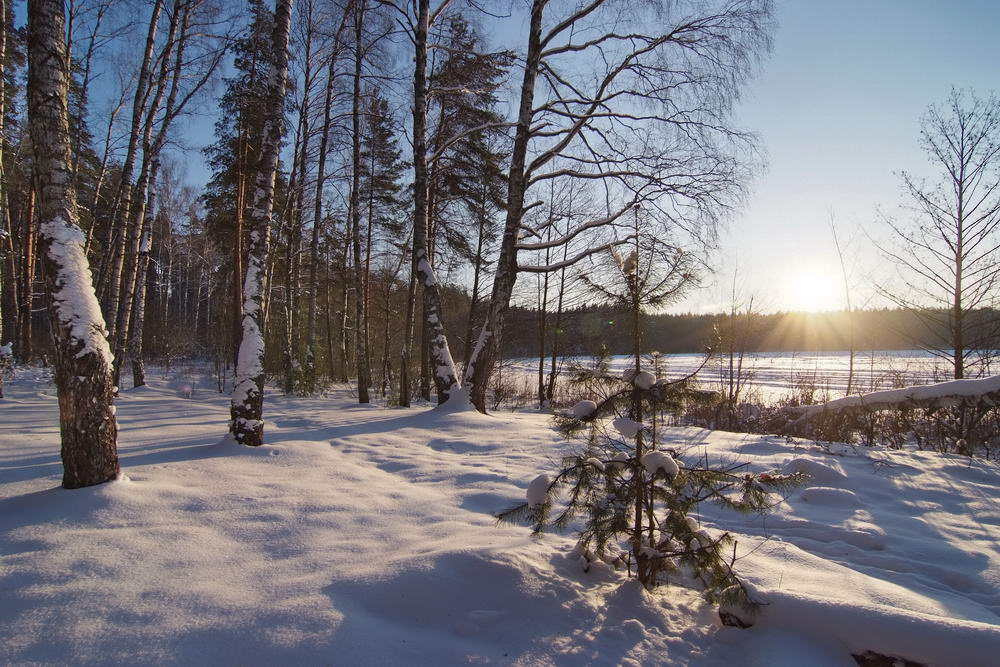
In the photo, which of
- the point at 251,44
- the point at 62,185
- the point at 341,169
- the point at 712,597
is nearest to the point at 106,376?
the point at 62,185

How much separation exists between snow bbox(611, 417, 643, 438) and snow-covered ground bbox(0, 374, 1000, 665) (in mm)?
757

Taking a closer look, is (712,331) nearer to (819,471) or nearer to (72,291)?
(819,471)

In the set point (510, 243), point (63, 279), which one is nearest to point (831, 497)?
point (510, 243)

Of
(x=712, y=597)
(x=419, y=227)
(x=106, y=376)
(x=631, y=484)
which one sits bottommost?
→ (x=712, y=597)

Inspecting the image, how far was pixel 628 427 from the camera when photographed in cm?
194

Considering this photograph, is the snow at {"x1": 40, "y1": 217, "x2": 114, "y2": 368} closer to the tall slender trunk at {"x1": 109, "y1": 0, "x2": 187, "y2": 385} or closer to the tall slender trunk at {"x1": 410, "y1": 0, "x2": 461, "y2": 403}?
the tall slender trunk at {"x1": 410, "y1": 0, "x2": 461, "y2": 403}

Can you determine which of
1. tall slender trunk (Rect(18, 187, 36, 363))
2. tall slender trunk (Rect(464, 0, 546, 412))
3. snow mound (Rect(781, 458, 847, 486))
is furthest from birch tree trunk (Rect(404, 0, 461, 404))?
tall slender trunk (Rect(18, 187, 36, 363))

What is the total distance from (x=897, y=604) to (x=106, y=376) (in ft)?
15.3

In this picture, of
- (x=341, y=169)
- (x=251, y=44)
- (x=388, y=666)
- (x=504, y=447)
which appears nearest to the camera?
(x=388, y=666)

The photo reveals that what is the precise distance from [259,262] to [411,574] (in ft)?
12.3

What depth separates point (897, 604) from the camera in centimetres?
204

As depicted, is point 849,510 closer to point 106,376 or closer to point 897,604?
point 897,604

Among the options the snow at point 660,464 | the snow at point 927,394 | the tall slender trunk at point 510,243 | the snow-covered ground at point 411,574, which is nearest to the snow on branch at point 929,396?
the snow at point 927,394

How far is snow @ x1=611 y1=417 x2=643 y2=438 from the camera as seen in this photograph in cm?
193
